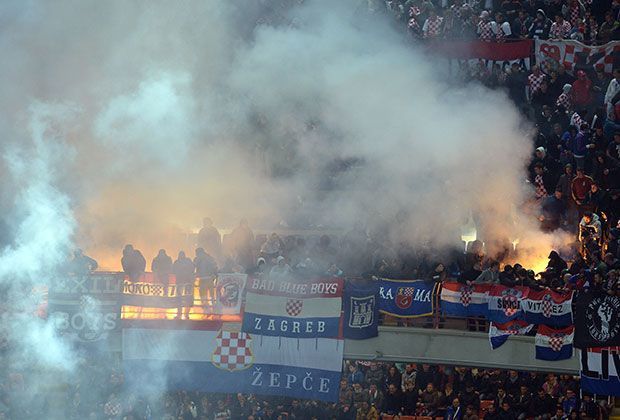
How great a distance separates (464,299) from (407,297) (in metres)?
0.71

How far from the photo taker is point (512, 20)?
20.2m

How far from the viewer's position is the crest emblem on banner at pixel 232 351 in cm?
1694

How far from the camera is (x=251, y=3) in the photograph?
61.5ft

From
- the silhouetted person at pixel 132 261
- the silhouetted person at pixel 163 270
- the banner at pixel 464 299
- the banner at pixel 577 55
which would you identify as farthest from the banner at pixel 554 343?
the silhouetted person at pixel 132 261

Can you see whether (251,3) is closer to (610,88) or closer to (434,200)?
(434,200)

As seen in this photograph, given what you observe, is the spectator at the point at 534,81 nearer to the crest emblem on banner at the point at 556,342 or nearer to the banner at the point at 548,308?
the banner at the point at 548,308

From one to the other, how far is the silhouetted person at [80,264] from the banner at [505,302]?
5213 mm

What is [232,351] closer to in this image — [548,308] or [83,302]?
[83,302]

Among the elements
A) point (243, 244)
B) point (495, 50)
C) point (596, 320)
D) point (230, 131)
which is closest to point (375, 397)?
point (243, 244)

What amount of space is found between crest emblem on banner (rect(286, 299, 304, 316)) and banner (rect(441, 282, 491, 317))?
188 centimetres

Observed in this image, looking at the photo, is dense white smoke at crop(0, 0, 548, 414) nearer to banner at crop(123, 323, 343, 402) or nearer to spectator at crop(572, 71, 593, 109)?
spectator at crop(572, 71, 593, 109)

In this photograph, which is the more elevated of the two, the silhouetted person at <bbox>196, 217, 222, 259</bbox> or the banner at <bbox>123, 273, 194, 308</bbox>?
the silhouetted person at <bbox>196, 217, 222, 259</bbox>

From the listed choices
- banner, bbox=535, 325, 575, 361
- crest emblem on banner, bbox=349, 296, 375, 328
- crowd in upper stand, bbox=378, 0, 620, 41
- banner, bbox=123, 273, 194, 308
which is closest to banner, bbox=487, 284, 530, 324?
banner, bbox=535, 325, 575, 361

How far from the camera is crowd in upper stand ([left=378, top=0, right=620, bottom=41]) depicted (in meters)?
19.8
